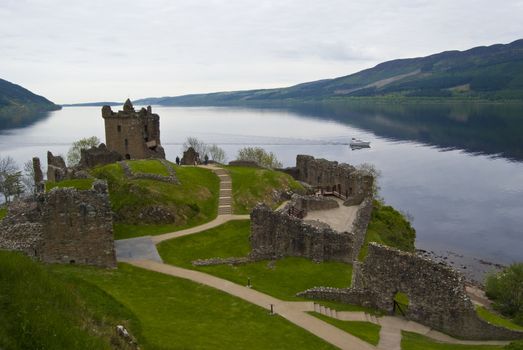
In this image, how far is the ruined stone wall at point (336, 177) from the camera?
54.4m

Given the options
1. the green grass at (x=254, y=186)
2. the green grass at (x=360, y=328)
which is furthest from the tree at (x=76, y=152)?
the green grass at (x=360, y=328)

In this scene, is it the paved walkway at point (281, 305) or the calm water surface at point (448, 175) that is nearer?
the paved walkway at point (281, 305)

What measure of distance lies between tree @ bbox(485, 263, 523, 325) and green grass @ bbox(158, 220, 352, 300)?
16277 mm

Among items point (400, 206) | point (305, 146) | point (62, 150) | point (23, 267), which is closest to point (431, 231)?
point (400, 206)

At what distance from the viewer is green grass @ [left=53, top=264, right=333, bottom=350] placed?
2197cm

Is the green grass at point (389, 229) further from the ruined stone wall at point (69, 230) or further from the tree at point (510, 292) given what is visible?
the ruined stone wall at point (69, 230)

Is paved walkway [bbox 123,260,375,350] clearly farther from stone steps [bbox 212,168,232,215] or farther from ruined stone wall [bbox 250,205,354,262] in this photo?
stone steps [bbox 212,168,232,215]

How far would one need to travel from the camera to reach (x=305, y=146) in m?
178

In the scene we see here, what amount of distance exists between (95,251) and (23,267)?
17.3 m

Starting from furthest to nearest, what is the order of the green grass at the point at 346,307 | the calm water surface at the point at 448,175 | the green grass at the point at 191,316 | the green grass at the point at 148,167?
1. the calm water surface at the point at 448,175
2. the green grass at the point at 148,167
3. the green grass at the point at 346,307
4. the green grass at the point at 191,316

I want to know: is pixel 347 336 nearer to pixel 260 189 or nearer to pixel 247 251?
pixel 247 251

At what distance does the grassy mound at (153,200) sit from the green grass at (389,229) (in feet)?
60.3

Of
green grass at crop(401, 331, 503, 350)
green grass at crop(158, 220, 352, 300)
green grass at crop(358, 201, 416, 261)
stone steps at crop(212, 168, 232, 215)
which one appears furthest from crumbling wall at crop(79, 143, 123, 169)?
green grass at crop(401, 331, 503, 350)

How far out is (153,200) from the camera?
1813 inches
